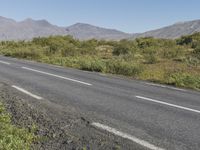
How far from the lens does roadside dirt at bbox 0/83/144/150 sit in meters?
5.39

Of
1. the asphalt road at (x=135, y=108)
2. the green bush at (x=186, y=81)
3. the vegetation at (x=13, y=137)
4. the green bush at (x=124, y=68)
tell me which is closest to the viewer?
the vegetation at (x=13, y=137)

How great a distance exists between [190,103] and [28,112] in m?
4.70

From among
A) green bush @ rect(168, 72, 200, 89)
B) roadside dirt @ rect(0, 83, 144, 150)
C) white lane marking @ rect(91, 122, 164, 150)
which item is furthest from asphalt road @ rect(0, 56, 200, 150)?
green bush @ rect(168, 72, 200, 89)

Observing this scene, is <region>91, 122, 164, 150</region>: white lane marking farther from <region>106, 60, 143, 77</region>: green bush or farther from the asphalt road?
<region>106, 60, 143, 77</region>: green bush

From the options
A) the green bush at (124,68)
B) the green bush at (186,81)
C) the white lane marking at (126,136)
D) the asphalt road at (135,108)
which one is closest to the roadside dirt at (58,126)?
the white lane marking at (126,136)

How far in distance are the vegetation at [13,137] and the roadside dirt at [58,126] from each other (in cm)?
15

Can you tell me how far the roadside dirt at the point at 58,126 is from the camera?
539 cm

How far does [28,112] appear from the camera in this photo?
7.24 meters

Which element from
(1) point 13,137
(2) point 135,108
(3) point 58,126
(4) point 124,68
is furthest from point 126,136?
(4) point 124,68

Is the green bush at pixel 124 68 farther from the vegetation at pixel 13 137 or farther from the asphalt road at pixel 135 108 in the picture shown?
the vegetation at pixel 13 137

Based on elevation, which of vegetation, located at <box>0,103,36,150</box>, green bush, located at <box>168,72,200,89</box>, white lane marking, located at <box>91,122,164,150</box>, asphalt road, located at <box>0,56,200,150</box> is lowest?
green bush, located at <box>168,72,200,89</box>

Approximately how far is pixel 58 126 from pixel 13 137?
1259 mm

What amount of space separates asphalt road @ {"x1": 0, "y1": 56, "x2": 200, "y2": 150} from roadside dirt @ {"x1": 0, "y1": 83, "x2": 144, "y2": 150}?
0.96 feet

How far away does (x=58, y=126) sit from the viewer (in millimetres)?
6332
